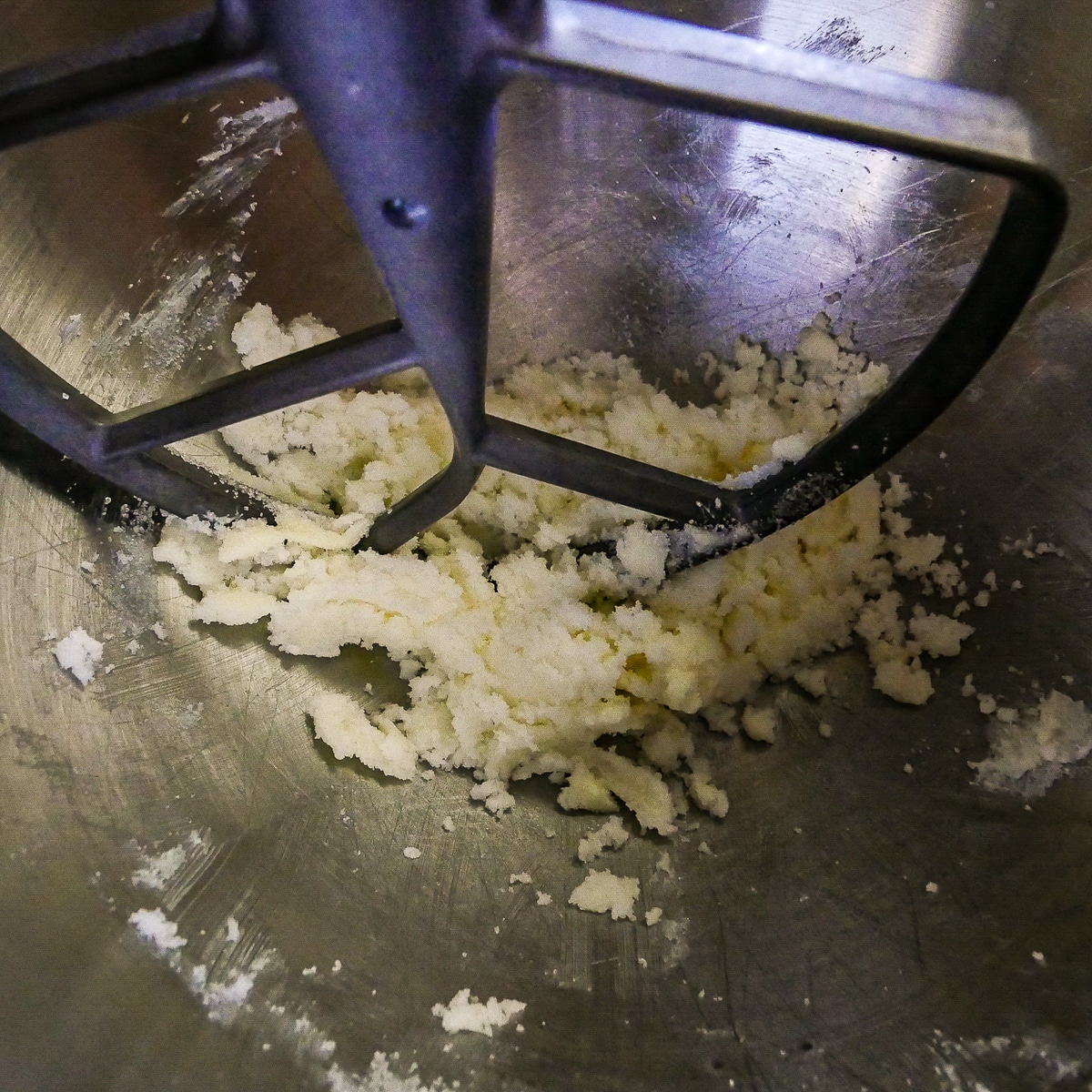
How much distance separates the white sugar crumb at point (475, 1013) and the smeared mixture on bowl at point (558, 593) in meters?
0.13

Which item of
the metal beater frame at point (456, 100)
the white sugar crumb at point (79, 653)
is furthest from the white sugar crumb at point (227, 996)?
the metal beater frame at point (456, 100)

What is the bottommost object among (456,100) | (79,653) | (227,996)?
(227,996)

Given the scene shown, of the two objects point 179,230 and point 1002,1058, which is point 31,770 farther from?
point 1002,1058

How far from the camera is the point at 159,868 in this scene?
58cm

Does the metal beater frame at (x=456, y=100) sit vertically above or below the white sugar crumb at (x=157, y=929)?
above

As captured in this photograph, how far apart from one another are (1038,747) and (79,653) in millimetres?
666

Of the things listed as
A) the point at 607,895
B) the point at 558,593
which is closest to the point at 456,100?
the point at 558,593

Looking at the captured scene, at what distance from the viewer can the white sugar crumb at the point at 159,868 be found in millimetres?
573

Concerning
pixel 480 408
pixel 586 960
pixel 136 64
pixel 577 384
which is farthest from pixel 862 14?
pixel 586 960

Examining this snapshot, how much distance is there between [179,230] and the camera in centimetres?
74

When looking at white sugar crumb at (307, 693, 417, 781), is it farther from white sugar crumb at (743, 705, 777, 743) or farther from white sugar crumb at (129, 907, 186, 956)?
white sugar crumb at (743, 705, 777, 743)

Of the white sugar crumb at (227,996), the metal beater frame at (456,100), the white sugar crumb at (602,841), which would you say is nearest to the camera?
the metal beater frame at (456,100)

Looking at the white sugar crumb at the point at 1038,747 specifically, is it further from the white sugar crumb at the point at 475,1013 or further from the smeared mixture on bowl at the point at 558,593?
the white sugar crumb at the point at 475,1013

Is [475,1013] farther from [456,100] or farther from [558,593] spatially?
[456,100]
